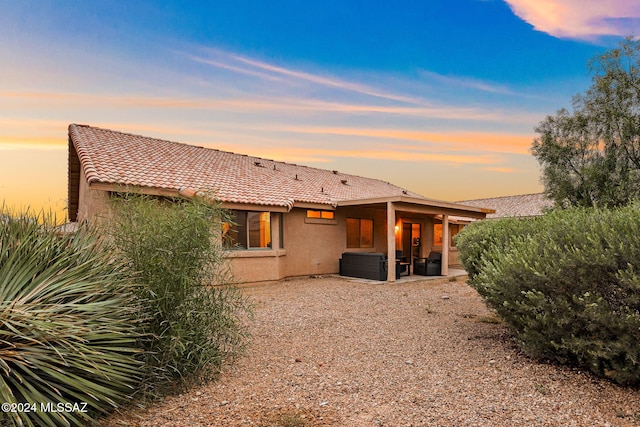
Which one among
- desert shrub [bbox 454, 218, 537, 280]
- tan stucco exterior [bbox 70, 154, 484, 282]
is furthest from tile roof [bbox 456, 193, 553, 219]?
desert shrub [bbox 454, 218, 537, 280]

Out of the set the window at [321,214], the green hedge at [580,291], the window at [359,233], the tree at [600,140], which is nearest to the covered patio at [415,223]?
the window at [321,214]

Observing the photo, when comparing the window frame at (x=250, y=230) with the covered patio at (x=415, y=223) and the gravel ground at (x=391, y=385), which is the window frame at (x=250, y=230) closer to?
the covered patio at (x=415, y=223)

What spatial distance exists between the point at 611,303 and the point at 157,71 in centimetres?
1298

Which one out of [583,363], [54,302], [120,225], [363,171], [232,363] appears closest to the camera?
[54,302]

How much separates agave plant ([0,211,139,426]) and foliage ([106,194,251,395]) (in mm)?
209

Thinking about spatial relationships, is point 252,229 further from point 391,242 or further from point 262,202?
point 391,242

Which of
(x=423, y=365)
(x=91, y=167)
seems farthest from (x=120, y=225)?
(x=91, y=167)

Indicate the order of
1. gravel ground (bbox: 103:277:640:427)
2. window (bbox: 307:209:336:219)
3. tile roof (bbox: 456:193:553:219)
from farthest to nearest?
1. tile roof (bbox: 456:193:553:219)
2. window (bbox: 307:209:336:219)
3. gravel ground (bbox: 103:277:640:427)

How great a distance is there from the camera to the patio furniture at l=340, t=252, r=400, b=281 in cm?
1305

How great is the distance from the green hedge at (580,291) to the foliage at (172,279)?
3.71 m

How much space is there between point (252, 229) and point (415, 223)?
9.80 meters

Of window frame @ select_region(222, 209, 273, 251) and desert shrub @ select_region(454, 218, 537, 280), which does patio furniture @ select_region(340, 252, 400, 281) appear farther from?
desert shrub @ select_region(454, 218, 537, 280)

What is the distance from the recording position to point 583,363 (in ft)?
14.2

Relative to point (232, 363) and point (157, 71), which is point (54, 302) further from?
point (157, 71)
